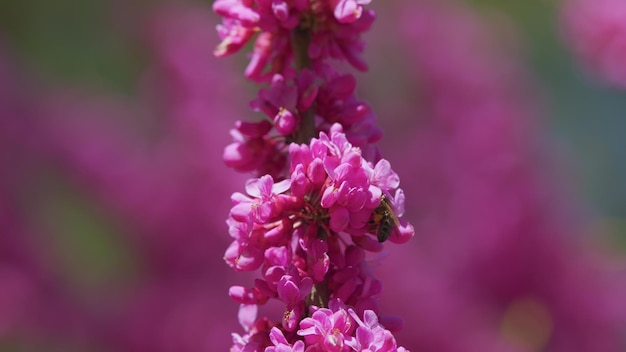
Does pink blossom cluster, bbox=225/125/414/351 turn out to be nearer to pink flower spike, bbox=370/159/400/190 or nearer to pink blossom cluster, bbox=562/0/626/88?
pink flower spike, bbox=370/159/400/190

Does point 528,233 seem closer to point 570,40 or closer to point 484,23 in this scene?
point 570,40

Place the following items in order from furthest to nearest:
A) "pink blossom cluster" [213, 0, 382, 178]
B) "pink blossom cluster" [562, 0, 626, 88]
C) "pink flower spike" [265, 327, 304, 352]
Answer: "pink blossom cluster" [562, 0, 626, 88] → "pink blossom cluster" [213, 0, 382, 178] → "pink flower spike" [265, 327, 304, 352]

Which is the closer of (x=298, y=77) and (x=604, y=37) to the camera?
(x=298, y=77)

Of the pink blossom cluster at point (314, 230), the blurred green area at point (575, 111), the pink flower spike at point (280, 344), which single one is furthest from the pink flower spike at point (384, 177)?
the blurred green area at point (575, 111)

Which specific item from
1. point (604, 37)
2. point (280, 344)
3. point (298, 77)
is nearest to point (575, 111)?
point (604, 37)

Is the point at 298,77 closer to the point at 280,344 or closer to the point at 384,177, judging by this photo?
the point at 384,177

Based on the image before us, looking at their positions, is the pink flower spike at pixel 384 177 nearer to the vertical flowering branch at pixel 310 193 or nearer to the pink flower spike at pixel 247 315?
the vertical flowering branch at pixel 310 193

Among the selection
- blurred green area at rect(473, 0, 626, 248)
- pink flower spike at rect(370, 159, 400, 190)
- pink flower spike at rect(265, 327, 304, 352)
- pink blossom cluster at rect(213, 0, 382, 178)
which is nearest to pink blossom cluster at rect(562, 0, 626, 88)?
blurred green area at rect(473, 0, 626, 248)

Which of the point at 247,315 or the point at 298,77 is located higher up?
the point at 298,77
